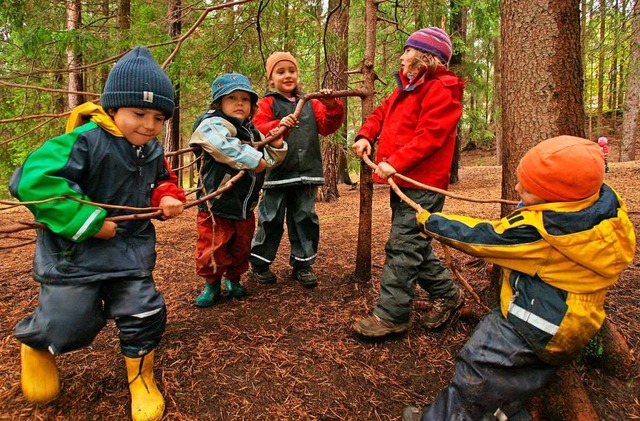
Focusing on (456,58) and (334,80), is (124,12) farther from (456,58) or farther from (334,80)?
(456,58)

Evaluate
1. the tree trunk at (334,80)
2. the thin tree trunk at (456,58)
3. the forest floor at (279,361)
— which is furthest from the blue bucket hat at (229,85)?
the thin tree trunk at (456,58)

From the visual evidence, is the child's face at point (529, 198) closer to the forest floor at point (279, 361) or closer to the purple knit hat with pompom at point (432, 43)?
the forest floor at point (279, 361)

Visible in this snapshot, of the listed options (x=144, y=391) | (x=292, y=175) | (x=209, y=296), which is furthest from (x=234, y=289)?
(x=144, y=391)

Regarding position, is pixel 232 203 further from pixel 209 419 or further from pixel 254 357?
pixel 209 419

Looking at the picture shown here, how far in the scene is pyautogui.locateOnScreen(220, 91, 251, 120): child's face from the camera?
3.09 meters

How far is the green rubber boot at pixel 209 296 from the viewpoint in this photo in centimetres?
325

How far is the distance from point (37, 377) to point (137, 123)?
1485mm

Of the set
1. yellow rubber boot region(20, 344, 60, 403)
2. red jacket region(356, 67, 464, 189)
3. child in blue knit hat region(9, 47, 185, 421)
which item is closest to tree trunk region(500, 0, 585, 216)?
red jacket region(356, 67, 464, 189)

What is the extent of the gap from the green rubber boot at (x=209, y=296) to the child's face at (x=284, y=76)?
6.08 ft

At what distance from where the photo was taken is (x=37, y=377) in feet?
6.91

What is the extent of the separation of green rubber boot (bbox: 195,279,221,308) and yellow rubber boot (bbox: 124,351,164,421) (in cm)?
107

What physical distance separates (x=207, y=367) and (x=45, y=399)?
2.80 feet

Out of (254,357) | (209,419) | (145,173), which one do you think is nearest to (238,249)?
(254,357)

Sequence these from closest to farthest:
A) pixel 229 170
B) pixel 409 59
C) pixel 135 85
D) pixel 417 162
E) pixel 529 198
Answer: pixel 529 198 → pixel 135 85 → pixel 417 162 → pixel 409 59 → pixel 229 170
